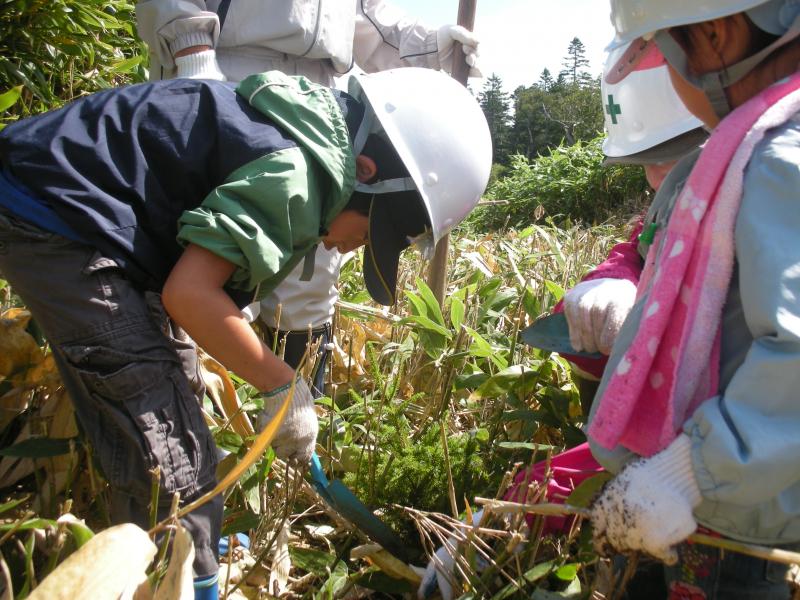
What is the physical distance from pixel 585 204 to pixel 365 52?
10.5 metres

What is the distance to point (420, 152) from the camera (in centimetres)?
172

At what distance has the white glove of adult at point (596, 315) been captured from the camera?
162 cm

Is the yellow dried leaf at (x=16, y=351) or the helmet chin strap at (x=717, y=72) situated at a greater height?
the helmet chin strap at (x=717, y=72)

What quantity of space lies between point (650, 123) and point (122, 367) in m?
1.55

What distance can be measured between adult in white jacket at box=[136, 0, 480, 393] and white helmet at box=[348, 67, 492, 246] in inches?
34.9

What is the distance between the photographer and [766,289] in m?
0.99

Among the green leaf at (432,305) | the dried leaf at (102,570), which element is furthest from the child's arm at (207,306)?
the green leaf at (432,305)

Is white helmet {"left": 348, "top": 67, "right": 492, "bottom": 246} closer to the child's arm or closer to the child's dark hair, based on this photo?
the child's dark hair

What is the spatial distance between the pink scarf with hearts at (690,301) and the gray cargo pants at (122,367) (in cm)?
82

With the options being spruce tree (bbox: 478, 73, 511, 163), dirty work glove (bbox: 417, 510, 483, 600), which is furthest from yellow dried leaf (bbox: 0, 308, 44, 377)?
spruce tree (bbox: 478, 73, 511, 163)

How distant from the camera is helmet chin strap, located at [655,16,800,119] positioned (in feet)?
3.79

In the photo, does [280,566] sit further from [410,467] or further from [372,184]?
[372,184]

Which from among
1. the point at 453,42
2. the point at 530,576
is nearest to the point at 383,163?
the point at 530,576

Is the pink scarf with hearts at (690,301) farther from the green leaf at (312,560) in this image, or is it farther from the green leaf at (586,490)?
the green leaf at (312,560)
